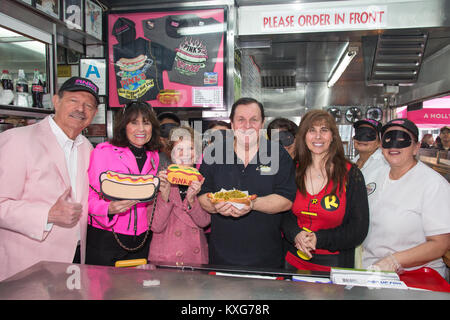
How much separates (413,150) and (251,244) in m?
1.24

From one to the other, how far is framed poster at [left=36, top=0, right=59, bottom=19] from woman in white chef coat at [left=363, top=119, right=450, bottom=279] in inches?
109

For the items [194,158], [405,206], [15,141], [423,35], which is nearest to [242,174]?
[194,158]

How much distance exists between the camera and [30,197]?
5.78 feet

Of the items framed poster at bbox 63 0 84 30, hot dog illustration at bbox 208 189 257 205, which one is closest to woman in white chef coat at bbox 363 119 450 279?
hot dog illustration at bbox 208 189 257 205

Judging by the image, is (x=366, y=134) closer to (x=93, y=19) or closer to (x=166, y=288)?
(x=166, y=288)

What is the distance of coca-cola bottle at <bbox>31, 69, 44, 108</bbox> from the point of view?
254cm

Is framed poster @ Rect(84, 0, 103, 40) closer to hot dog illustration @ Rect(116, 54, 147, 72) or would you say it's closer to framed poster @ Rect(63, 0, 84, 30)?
framed poster @ Rect(63, 0, 84, 30)

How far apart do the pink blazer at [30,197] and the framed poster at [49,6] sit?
1.14 m

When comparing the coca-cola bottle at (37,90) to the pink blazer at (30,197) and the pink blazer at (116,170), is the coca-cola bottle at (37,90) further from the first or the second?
the pink blazer at (116,170)

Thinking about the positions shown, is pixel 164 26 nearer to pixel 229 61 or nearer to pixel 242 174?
pixel 229 61

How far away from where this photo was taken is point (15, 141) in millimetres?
1773

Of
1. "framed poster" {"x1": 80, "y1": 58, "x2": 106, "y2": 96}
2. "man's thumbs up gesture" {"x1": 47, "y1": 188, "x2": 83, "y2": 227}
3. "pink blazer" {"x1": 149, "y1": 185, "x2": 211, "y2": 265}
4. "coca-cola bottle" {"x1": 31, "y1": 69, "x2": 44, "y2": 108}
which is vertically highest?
"framed poster" {"x1": 80, "y1": 58, "x2": 106, "y2": 96}

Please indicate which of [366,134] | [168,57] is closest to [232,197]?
[366,134]

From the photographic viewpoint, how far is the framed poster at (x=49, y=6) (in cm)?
244
